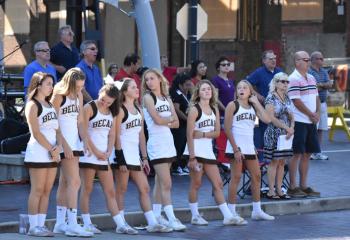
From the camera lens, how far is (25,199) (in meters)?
13.8

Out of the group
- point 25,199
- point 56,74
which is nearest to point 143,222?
point 25,199

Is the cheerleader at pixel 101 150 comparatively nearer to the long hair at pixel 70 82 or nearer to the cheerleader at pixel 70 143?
the cheerleader at pixel 70 143

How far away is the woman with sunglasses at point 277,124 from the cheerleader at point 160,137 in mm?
2224

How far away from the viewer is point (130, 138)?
12008 millimetres

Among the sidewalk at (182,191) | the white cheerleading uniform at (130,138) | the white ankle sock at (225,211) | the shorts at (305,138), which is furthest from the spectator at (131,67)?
the white cheerleading uniform at (130,138)

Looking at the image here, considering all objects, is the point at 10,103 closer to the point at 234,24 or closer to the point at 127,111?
the point at 127,111

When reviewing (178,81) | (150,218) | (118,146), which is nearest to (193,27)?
(178,81)

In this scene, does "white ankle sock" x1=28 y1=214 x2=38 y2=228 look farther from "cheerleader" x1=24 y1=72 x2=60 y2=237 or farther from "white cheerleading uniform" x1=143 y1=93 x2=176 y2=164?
"white cheerleading uniform" x1=143 y1=93 x2=176 y2=164

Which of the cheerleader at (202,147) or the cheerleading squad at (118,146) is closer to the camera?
the cheerleading squad at (118,146)

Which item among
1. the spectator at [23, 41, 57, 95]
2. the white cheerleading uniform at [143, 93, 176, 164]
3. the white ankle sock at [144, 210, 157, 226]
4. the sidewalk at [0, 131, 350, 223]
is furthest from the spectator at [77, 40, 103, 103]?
the white ankle sock at [144, 210, 157, 226]

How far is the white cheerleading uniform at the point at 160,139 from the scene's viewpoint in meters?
12.3

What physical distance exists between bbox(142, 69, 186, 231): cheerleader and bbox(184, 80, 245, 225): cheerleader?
0.30 metres

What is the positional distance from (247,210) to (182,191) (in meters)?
1.46

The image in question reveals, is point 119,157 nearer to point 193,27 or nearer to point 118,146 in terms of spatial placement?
point 118,146
